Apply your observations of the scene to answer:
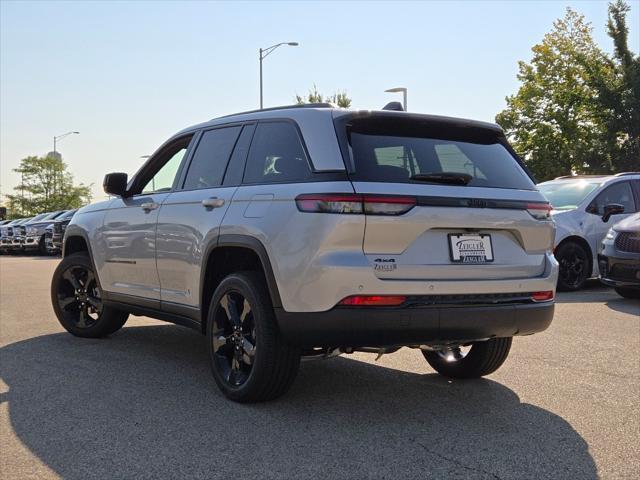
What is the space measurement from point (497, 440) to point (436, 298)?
32.4 inches

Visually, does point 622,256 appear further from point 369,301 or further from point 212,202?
point 369,301

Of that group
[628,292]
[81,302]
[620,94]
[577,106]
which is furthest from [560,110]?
[81,302]

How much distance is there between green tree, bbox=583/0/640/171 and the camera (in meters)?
34.0

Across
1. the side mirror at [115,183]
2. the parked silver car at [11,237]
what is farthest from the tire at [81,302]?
the parked silver car at [11,237]

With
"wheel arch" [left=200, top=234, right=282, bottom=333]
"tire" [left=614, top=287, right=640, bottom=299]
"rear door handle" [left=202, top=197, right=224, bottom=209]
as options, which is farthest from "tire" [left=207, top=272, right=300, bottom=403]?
"tire" [left=614, top=287, right=640, bottom=299]

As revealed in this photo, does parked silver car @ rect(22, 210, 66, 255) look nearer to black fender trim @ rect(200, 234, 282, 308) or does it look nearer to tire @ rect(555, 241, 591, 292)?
tire @ rect(555, 241, 591, 292)

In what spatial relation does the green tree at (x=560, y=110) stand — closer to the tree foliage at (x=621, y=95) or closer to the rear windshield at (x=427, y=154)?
the tree foliage at (x=621, y=95)

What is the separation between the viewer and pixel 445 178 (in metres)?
4.55

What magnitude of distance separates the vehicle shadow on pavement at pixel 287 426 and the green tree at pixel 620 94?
31637 millimetres

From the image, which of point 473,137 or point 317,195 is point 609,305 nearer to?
point 473,137

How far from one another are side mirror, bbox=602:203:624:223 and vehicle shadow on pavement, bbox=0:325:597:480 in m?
7.11

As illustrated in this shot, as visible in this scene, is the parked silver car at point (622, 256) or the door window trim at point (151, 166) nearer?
the door window trim at point (151, 166)

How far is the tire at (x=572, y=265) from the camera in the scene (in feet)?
38.7

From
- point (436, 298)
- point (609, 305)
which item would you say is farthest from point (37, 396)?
point (609, 305)
